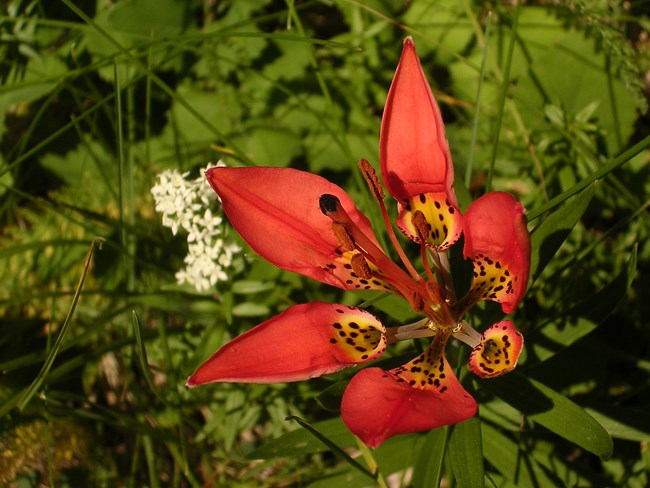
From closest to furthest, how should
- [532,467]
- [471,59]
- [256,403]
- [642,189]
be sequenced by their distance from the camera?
[532,467]
[256,403]
[642,189]
[471,59]

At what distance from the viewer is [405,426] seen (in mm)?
1166

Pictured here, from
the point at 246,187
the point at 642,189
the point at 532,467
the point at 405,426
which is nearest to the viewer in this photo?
the point at 405,426

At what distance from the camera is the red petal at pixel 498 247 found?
47.5 inches

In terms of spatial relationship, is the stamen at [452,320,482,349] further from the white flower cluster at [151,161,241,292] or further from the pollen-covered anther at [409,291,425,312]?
the white flower cluster at [151,161,241,292]

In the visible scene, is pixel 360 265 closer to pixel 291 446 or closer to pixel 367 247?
pixel 367 247

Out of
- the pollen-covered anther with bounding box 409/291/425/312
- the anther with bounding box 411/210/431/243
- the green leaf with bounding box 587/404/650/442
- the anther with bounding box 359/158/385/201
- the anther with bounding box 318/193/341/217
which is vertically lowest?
the green leaf with bounding box 587/404/650/442

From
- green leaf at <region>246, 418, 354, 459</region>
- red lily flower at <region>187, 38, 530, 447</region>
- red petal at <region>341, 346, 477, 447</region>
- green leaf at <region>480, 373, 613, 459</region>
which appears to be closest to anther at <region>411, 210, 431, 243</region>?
red lily flower at <region>187, 38, 530, 447</region>

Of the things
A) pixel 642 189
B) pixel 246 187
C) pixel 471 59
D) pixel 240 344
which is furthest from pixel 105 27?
pixel 642 189

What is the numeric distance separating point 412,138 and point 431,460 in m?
0.66

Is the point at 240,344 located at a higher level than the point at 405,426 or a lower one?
higher

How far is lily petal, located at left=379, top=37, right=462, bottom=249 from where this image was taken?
4.53ft

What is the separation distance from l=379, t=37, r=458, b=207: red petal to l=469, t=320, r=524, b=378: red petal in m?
0.25

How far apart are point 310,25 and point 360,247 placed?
5.16ft

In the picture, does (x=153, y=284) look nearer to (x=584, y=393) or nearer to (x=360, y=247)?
(x=360, y=247)
